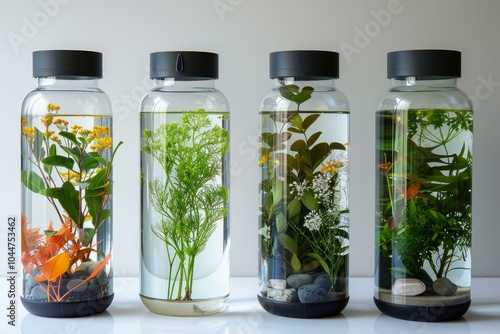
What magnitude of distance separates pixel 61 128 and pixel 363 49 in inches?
23.4

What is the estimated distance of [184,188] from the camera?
1.11 meters

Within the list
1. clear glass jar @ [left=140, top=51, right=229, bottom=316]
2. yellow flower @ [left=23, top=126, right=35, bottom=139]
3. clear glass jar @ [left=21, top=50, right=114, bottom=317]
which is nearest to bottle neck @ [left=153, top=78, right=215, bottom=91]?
clear glass jar @ [left=140, top=51, right=229, bottom=316]

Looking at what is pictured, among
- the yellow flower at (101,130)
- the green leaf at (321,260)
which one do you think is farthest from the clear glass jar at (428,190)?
the yellow flower at (101,130)

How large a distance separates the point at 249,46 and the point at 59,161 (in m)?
0.46

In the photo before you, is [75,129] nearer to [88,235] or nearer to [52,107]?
[52,107]

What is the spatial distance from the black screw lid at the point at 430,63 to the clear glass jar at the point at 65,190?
0.47 meters

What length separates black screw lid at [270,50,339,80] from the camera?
42.5 inches

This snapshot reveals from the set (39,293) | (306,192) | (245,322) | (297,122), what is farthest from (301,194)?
(39,293)

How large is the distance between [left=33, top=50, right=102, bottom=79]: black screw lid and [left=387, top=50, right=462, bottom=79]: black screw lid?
48 cm

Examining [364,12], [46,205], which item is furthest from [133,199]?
[364,12]

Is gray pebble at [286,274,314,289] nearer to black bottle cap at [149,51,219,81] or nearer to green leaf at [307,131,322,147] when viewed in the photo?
green leaf at [307,131,322,147]

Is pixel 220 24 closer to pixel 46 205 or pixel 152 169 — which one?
pixel 152 169

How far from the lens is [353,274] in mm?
1426

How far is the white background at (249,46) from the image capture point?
1.37m
